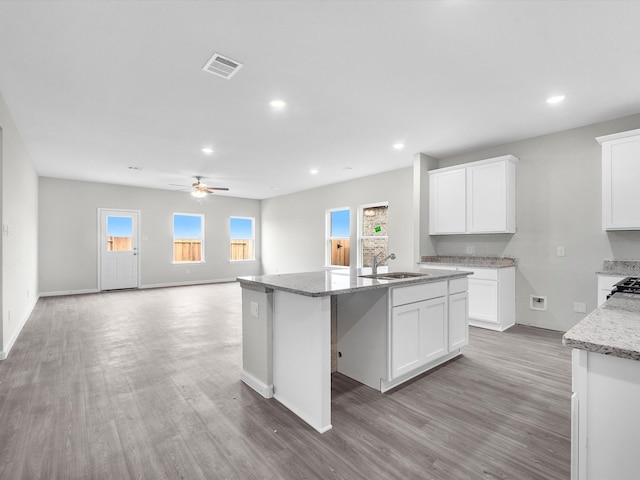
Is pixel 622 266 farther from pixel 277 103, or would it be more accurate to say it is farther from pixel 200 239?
pixel 200 239

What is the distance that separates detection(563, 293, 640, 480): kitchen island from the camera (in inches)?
37.5

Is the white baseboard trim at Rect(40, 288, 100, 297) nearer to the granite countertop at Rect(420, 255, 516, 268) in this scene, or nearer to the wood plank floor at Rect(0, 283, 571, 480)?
the wood plank floor at Rect(0, 283, 571, 480)

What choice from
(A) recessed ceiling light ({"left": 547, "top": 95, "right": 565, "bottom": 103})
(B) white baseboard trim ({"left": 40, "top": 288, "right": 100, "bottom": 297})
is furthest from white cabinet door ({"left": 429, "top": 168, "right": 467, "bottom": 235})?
(B) white baseboard trim ({"left": 40, "top": 288, "right": 100, "bottom": 297})

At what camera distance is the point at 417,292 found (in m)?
2.69

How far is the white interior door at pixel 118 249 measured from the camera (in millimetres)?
7645

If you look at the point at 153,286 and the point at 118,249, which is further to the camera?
the point at 153,286

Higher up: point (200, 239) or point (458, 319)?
point (200, 239)

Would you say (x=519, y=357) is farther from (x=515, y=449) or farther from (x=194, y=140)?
(x=194, y=140)

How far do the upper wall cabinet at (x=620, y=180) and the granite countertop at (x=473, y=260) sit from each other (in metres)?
1.15

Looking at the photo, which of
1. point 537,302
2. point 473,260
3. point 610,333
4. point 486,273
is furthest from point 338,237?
point 610,333

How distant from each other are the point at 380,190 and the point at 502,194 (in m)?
2.60

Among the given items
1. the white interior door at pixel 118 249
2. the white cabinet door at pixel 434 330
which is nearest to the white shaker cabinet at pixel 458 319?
the white cabinet door at pixel 434 330

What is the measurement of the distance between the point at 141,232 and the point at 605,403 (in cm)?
904

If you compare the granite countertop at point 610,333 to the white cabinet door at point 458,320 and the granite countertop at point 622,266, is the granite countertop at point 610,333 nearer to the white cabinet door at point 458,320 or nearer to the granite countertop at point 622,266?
the white cabinet door at point 458,320
